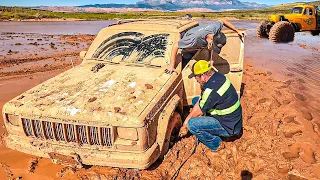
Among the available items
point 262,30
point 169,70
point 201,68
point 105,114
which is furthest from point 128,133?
point 262,30

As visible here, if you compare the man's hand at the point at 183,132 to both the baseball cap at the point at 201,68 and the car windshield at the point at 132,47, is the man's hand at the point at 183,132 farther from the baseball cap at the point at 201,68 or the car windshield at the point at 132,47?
the car windshield at the point at 132,47

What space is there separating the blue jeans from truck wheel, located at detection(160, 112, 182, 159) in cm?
19

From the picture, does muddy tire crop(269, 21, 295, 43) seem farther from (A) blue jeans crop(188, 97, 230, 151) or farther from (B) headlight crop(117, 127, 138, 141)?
(B) headlight crop(117, 127, 138, 141)

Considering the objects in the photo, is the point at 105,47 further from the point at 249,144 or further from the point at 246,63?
the point at 246,63

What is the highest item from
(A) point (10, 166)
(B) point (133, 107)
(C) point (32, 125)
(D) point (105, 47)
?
(D) point (105, 47)

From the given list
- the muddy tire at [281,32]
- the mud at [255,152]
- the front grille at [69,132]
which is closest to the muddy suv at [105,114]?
the front grille at [69,132]

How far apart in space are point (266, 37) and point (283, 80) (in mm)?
9260

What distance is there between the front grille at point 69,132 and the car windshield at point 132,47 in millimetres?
1742

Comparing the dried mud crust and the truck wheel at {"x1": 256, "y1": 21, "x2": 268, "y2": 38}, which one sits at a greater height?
the truck wheel at {"x1": 256, "y1": 21, "x2": 268, "y2": 38}

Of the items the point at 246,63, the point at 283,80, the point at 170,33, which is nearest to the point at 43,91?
the point at 170,33

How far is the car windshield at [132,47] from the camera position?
14.9 feet

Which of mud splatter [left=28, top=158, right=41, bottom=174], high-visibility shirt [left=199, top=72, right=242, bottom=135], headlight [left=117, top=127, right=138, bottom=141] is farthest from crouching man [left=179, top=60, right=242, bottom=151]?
mud splatter [left=28, top=158, right=41, bottom=174]

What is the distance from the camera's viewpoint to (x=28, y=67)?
9.36m

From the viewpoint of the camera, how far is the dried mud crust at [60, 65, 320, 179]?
3.56m
